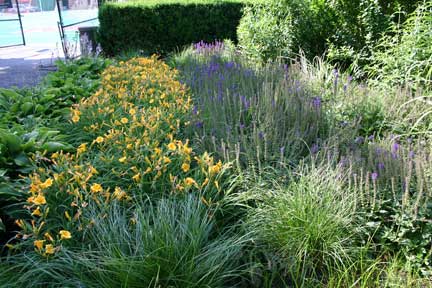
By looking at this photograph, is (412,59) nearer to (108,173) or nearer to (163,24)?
(108,173)

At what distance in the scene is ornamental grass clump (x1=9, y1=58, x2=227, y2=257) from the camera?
6.71 feet

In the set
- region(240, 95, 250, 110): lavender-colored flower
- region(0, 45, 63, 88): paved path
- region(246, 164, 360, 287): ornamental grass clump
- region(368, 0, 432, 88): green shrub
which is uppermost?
region(368, 0, 432, 88): green shrub

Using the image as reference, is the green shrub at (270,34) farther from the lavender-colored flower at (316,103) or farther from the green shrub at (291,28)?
the lavender-colored flower at (316,103)

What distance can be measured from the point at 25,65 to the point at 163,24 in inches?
152

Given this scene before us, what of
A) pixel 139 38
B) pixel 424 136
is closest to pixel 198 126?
pixel 424 136

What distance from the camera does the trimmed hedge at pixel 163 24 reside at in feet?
29.3

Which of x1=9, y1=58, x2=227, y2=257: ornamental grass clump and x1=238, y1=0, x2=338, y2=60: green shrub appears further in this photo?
x1=238, y1=0, x2=338, y2=60: green shrub

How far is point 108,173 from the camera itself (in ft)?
8.25

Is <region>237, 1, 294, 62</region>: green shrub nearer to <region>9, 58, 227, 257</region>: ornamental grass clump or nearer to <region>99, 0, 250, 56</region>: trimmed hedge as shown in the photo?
<region>99, 0, 250, 56</region>: trimmed hedge

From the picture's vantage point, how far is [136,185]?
7.98 ft

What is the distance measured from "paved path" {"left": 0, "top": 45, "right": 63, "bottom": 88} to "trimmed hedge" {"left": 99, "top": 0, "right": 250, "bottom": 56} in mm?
1370

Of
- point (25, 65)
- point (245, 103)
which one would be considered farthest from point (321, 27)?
point (25, 65)

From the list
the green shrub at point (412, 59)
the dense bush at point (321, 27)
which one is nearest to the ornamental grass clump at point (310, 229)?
the green shrub at point (412, 59)

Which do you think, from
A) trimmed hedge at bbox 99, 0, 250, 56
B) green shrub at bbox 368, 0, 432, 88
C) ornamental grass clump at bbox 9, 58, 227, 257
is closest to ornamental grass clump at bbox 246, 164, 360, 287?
ornamental grass clump at bbox 9, 58, 227, 257
